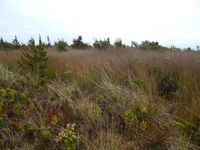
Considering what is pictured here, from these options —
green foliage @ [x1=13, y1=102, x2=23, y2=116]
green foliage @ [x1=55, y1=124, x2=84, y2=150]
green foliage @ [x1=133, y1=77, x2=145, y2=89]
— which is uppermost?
green foliage @ [x1=133, y1=77, x2=145, y2=89]

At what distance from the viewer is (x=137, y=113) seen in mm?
3422

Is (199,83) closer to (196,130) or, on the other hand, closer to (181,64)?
(196,130)

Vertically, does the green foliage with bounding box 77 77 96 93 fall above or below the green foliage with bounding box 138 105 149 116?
above

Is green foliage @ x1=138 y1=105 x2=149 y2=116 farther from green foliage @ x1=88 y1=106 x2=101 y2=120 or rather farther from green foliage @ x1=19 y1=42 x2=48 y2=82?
green foliage @ x1=19 y1=42 x2=48 y2=82

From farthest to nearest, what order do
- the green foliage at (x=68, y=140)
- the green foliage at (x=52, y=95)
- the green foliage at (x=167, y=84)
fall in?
the green foliage at (x=167, y=84) → the green foliage at (x=52, y=95) → the green foliage at (x=68, y=140)

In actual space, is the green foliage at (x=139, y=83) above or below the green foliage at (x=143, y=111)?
above

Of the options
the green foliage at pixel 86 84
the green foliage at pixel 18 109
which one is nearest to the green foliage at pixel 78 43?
the green foliage at pixel 86 84

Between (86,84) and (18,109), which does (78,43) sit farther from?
(18,109)

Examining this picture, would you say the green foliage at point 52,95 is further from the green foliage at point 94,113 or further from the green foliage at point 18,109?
the green foliage at point 94,113

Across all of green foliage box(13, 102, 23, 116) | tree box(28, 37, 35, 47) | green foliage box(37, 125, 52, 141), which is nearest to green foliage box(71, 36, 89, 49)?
tree box(28, 37, 35, 47)

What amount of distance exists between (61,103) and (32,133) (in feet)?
2.71

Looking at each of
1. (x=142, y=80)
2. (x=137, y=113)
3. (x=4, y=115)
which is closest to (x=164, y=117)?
(x=137, y=113)

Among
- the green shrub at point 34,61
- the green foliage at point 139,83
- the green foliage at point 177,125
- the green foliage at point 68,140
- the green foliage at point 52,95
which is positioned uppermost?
the green shrub at point 34,61

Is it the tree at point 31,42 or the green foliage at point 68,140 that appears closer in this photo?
the green foliage at point 68,140
